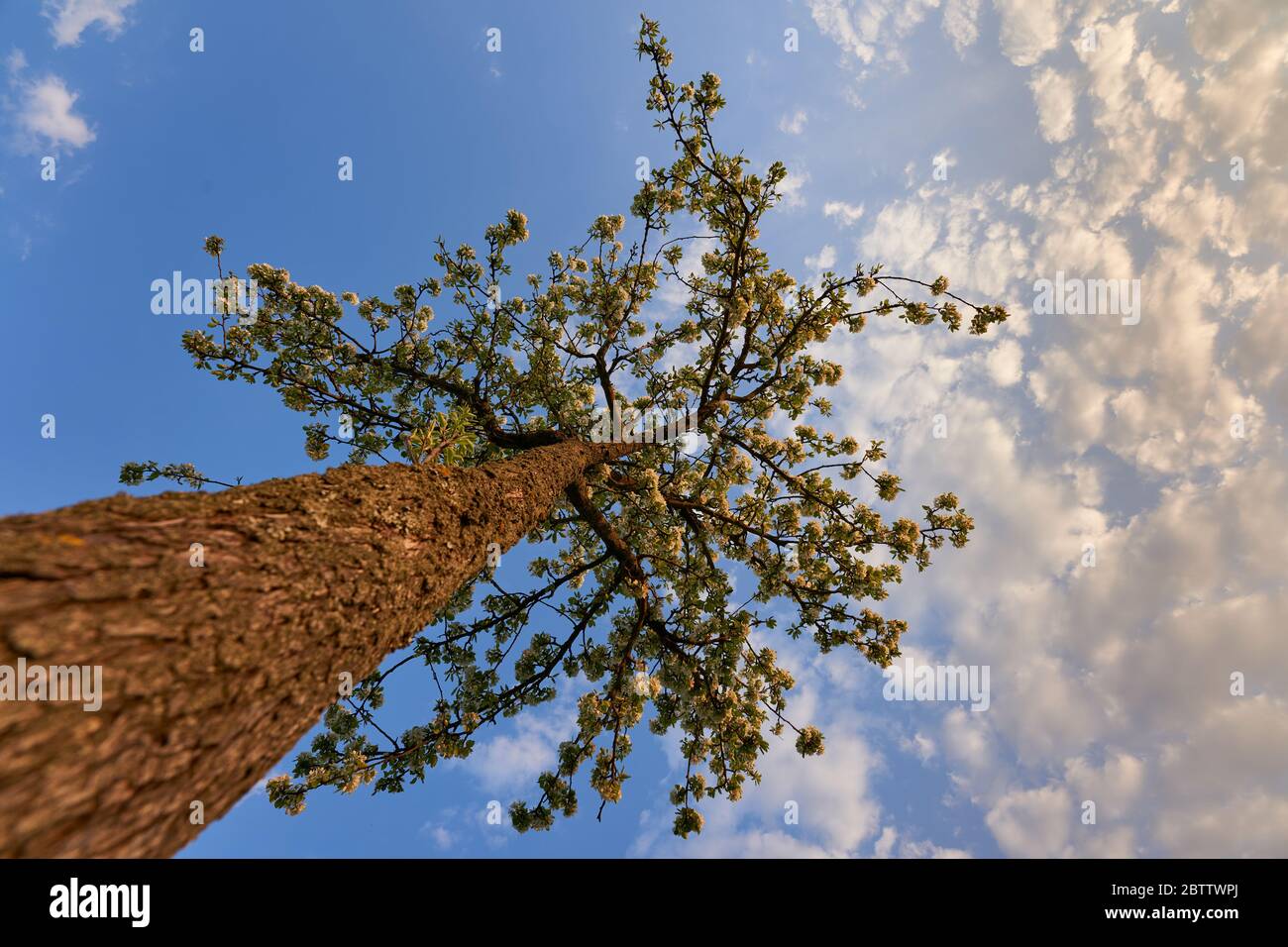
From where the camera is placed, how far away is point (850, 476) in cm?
1029

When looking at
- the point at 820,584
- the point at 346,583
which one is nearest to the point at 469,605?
the point at 820,584

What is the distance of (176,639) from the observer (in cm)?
171

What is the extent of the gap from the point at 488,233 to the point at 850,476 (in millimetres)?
8561

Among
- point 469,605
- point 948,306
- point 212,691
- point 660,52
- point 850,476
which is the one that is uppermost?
point 660,52

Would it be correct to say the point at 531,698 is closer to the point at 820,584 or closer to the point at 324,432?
the point at 820,584

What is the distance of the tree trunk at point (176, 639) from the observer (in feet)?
4.51

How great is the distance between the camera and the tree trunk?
138 cm
